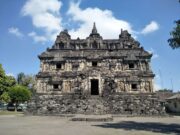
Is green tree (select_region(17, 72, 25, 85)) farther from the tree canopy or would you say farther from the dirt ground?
the tree canopy

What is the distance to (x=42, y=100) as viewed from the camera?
25.0 meters

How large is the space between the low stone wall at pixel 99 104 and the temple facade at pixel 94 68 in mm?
1199

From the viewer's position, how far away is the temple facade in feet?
84.6

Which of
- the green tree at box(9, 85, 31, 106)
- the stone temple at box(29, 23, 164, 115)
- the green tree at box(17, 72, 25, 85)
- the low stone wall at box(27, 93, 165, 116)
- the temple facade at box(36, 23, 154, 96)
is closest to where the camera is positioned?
the low stone wall at box(27, 93, 165, 116)

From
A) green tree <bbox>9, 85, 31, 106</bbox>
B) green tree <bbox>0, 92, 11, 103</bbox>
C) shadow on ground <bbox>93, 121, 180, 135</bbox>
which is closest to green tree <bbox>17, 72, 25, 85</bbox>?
green tree <bbox>9, 85, 31, 106</bbox>

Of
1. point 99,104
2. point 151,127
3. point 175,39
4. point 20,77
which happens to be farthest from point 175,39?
point 20,77

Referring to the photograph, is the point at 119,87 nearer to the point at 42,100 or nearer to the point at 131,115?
the point at 131,115

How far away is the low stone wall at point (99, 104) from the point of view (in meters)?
23.6

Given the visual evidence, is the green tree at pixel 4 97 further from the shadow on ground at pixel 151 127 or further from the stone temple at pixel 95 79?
the shadow on ground at pixel 151 127

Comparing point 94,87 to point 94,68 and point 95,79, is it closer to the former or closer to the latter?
point 95,79

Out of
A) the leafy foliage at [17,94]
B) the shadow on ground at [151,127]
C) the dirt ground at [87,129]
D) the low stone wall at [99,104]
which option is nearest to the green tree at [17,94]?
the leafy foliage at [17,94]

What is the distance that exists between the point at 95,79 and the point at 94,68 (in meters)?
1.80

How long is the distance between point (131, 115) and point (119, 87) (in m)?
4.59

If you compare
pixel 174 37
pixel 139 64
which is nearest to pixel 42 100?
pixel 139 64
